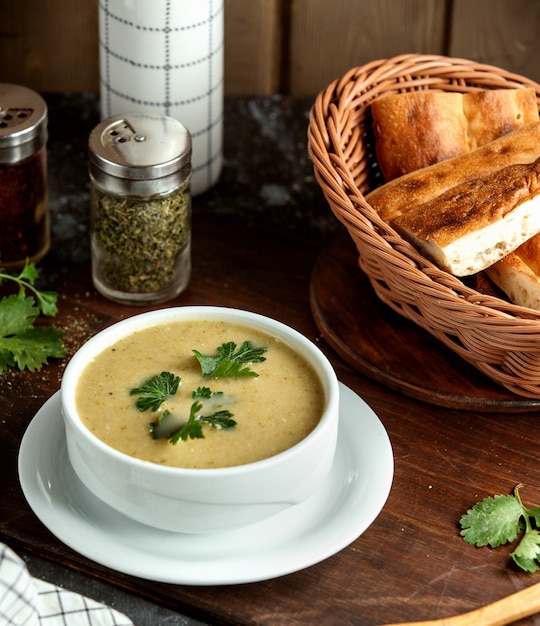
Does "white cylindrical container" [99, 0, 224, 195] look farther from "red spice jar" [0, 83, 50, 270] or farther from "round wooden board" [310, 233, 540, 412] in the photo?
"round wooden board" [310, 233, 540, 412]

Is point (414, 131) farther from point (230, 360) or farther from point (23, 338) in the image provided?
point (23, 338)

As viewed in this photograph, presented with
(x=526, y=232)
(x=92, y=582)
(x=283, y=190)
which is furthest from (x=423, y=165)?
(x=92, y=582)

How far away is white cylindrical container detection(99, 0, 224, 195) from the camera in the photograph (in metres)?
1.61

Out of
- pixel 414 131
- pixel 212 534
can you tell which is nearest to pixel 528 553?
pixel 212 534

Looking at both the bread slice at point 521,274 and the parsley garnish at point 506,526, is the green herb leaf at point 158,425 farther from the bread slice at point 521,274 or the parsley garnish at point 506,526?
the bread slice at point 521,274

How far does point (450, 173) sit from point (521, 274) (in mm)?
208

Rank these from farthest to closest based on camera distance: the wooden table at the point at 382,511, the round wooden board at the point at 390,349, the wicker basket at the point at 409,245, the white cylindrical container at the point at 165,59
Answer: the white cylindrical container at the point at 165,59
the round wooden board at the point at 390,349
the wicker basket at the point at 409,245
the wooden table at the point at 382,511

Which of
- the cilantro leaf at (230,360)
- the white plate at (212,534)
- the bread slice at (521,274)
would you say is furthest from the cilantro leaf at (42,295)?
the bread slice at (521,274)

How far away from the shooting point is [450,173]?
146 centimetres

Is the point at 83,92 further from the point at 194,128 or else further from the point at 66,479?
the point at 66,479

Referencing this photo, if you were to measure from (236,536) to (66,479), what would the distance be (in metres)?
0.22

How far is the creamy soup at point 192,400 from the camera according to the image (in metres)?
1.08

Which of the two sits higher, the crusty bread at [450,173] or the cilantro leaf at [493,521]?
the crusty bread at [450,173]

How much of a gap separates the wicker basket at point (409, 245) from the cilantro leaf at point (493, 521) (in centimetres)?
20
